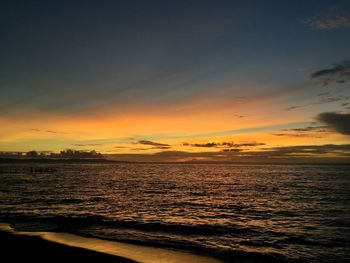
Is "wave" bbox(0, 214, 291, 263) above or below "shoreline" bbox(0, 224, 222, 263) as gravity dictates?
below

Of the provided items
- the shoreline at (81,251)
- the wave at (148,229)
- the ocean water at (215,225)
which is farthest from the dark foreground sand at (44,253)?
the ocean water at (215,225)

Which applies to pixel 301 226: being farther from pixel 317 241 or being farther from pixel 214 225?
pixel 214 225

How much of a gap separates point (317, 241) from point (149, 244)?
11158mm

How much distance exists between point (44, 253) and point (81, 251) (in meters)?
1.77

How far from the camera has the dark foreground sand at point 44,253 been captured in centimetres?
1485

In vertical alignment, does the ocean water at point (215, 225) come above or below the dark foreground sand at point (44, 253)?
below

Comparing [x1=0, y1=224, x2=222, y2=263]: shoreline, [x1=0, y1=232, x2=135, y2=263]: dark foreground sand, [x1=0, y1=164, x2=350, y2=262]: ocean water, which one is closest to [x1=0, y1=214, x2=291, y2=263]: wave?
[x1=0, y1=164, x2=350, y2=262]: ocean water

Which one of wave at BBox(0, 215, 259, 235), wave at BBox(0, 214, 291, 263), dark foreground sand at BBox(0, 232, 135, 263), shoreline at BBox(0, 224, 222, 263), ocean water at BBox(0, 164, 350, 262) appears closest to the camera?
dark foreground sand at BBox(0, 232, 135, 263)

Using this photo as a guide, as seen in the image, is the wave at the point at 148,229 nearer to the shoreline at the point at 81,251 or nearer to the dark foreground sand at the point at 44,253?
the shoreline at the point at 81,251

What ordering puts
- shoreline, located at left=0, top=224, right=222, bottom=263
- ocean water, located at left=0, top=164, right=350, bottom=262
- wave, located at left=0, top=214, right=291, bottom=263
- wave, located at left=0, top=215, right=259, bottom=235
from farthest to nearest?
wave, located at left=0, top=215, right=259, bottom=235 → ocean water, located at left=0, top=164, right=350, bottom=262 → wave, located at left=0, top=214, right=291, bottom=263 → shoreline, located at left=0, top=224, right=222, bottom=263

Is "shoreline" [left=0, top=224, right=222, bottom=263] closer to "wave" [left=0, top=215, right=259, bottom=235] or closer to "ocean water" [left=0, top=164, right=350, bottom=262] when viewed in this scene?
"ocean water" [left=0, top=164, right=350, bottom=262]

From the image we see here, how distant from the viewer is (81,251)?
54.5ft

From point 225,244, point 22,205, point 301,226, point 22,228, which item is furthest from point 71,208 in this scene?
point 301,226

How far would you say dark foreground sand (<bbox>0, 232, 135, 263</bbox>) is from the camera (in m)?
14.9
